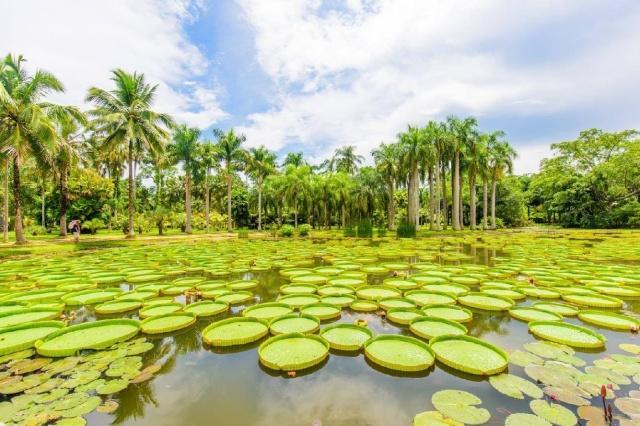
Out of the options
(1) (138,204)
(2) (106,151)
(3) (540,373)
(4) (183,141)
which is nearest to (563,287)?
(3) (540,373)

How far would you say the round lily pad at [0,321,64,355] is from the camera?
390cm

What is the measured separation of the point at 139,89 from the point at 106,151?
18.2 feet

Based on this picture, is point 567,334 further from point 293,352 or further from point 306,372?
point 293,352

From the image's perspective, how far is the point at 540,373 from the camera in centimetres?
325

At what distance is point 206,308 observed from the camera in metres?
5.60

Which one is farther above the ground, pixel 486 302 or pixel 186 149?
pixel 186 149

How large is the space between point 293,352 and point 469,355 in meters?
2.23

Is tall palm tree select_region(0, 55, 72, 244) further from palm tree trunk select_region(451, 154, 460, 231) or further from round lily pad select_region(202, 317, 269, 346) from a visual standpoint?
palm tree trunk select_region(451, 154, 460, 231)

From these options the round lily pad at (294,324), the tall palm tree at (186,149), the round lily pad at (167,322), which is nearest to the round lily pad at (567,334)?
the round lily pad at (294,324)

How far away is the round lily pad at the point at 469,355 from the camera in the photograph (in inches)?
131

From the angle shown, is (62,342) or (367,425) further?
(62,342)

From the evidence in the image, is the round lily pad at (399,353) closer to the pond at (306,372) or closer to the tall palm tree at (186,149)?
the pond at (306,372)

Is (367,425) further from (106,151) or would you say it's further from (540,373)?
(106,151)

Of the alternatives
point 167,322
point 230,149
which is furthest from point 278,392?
point 230,149
